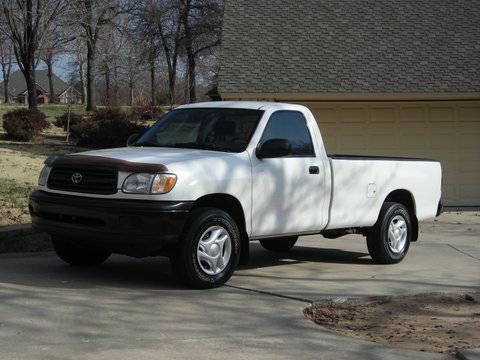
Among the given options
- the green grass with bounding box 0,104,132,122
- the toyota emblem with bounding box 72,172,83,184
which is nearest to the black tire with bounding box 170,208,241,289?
the toyota emblem with bounding box 72,172,83,184

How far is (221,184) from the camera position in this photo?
677 cm

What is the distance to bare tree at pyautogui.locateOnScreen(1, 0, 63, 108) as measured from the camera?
24812mm

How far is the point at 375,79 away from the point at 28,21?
14967mm

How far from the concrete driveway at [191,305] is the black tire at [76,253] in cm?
16

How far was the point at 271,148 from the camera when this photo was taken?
7.25 meters

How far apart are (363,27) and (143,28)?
85.9ft

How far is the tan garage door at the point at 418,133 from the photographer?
15570 millimetres

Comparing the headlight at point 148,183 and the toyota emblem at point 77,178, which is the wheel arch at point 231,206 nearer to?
the headlight at point 148,183

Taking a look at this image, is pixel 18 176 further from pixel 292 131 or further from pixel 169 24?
pixel 169 24

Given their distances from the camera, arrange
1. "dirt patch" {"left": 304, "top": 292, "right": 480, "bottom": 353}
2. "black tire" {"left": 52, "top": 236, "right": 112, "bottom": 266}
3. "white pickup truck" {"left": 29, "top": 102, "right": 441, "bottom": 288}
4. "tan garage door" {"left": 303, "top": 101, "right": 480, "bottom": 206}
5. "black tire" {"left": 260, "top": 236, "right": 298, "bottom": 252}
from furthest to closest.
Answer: "tan garage door" {"left": 303, "top": 101, "right": 480, "bottom": 206}
"black tire" {"left": 260, "top": 236, "right": 298, "bottom": 252}
"black tire" {"left": 52, "top": 236, "right": 112, "bottom": 266}
"white pickup truck" {"left": 29, "top": 102, "right": 441, "bottom": 288}
"dirt patch" {"left": 304, "top": 292, "right": 480, "bottom": 353}

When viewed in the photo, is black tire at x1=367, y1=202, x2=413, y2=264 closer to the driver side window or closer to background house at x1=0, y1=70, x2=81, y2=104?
the driver side window

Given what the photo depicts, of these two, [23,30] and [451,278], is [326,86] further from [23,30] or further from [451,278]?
[23,30]

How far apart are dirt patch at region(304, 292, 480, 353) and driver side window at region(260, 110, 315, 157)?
1985 mm

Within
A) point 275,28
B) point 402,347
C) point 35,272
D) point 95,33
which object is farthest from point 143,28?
point 402,347
